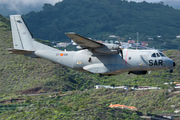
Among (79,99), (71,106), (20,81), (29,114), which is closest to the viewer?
(29,114)

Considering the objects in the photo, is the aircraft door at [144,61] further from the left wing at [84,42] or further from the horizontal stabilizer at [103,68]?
the left wing at [84,42]

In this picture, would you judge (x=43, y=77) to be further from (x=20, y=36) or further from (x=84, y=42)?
(x=84, y=42)

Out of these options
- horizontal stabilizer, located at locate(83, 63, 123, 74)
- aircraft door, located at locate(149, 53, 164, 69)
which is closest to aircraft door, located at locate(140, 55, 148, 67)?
aircraft door, located at locate(149, 53, 164, 69)

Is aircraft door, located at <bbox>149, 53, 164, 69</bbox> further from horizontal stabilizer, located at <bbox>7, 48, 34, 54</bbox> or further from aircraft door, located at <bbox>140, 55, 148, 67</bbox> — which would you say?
horizontal stabilizer, located at <bbox>7, 48, 34, 54</bbox>

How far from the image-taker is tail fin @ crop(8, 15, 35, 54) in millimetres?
40344

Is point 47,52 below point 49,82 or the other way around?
the other way around

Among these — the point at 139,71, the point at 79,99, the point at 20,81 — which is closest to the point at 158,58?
the point at 139,71

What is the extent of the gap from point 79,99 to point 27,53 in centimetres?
5825

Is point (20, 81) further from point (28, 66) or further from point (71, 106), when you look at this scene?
point (71, 106)

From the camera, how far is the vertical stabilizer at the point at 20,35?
40.3 m

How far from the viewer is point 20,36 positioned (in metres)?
40.5

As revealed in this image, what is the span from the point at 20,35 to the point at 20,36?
14 cm

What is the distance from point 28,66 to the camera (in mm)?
111625

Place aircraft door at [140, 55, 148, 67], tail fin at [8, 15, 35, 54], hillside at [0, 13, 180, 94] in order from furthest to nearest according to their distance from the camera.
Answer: hillside at [0, 13, 180, 94], tail fin at [8, 15, 35, 54], aircraft door at [140, 55, 148, 67]
